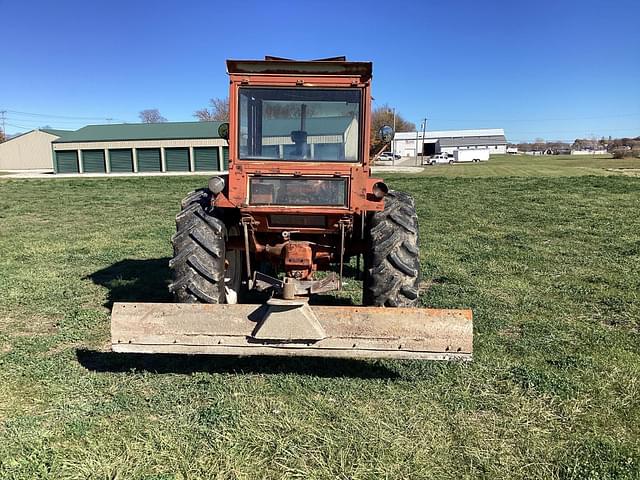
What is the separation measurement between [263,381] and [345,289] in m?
2.71

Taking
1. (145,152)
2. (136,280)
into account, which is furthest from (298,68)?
(145,152)

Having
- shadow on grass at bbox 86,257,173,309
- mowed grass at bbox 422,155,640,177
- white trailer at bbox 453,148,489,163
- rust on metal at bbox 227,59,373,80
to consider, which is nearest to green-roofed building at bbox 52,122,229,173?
mowed grass at bbox 422,155,640,177

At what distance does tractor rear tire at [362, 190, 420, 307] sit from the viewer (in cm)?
438

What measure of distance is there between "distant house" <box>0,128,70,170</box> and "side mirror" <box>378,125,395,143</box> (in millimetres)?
59301

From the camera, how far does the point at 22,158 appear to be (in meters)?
56.8

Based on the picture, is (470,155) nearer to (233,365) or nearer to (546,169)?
(546,169)

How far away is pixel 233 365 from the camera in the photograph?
14.6 ft

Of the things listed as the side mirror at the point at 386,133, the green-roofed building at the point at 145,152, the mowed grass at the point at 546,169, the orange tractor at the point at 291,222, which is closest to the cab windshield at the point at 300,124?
the orange tractor at the point at 291,222

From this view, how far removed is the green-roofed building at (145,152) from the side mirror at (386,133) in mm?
35510

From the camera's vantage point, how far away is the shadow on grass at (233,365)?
430cm

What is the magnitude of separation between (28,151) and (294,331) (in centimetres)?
6222

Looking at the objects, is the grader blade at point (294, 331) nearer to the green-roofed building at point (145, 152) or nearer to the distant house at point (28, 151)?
the green-roofed building at point (145, 152)

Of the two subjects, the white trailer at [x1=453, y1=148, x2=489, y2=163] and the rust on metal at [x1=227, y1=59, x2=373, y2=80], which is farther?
the white trailer at [x1=453, y1=148, x2=489, y2=163]

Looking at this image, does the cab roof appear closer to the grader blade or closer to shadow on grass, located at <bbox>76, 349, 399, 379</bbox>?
the grader blade
